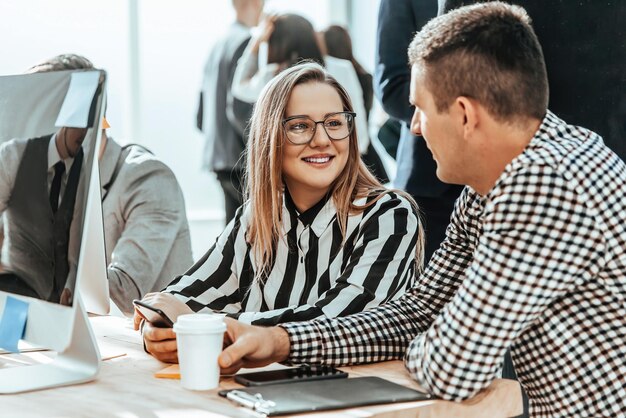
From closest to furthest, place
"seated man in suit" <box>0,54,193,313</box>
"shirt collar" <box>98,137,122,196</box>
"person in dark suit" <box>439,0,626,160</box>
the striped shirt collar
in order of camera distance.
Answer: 1. the striped shirt collar
2. "person in dark suit" <box>439,0,626,160</box>
3. "seated man in suit" <box>0,54,193,313</box>
4. "shirt collar" <box>98,137,122,196</box>

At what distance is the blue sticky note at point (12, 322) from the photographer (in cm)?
150

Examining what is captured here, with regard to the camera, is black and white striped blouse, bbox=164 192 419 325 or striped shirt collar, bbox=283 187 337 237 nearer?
black and white striped blouse, bbox=164 192 419 325

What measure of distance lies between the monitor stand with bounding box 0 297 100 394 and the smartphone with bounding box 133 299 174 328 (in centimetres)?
13

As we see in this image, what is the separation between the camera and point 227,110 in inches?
179

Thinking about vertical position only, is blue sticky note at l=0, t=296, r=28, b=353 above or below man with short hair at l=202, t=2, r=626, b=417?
below

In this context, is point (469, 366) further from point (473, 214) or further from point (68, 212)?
point (68, 212)

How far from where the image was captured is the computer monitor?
134 centimetres

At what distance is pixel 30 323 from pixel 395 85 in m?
1.43

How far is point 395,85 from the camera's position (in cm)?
259

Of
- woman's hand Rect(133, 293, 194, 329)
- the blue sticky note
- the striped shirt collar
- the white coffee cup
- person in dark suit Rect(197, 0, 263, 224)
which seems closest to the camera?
the white coffee cup

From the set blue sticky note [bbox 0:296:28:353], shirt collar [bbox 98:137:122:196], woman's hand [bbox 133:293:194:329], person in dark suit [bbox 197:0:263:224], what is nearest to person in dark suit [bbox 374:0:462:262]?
shirt collar [bbox 98:137:122:196]

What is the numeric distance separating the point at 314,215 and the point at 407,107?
0.67 metres

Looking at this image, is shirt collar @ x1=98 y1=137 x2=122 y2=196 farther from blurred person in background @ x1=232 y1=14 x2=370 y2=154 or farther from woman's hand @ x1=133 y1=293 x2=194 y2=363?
blurred person in background @ x1=232 y1=14 x2=370 y2=154

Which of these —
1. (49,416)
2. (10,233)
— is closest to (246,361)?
(49,416)
